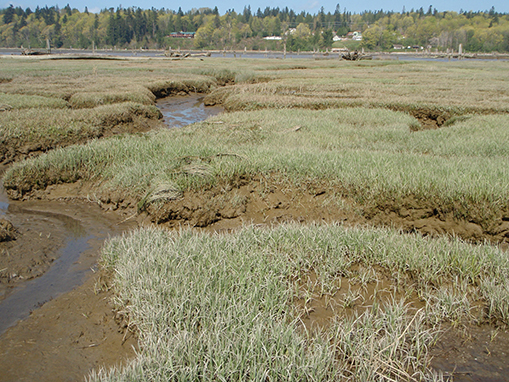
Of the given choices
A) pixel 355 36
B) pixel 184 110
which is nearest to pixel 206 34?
pixel 355 36

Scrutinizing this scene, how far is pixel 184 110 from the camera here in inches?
584

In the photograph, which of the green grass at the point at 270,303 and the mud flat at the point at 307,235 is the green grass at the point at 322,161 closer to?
the mud flat at the point at 307,235

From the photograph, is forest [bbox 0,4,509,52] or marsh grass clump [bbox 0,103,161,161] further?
forest [bbox 0,4,509,52]

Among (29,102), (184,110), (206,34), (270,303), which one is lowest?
(270,303)

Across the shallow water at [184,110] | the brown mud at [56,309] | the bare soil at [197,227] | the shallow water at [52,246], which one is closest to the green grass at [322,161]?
the bare soil at [197,227]

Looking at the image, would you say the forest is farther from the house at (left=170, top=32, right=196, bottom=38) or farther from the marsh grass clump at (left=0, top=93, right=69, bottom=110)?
the marsh grass clump at (left=0, top=93, right=69, bottom=110)

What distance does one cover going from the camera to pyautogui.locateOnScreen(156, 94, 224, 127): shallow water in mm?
12586

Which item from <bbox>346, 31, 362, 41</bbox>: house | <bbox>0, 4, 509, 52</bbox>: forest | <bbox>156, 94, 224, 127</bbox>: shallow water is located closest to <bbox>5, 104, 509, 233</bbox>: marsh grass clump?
<bbox>156, 94, 224, 127</bbox>: shallow water

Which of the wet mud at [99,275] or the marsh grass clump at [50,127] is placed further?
the marsh grass clump at [50,127]

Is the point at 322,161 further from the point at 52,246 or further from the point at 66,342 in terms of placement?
the point at 66,342

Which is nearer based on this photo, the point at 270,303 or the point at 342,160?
the point at 270,303

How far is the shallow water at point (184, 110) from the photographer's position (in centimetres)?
1259

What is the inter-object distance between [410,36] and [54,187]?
164442 millimetres

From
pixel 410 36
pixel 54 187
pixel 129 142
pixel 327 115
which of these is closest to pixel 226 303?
pixel 54 187
